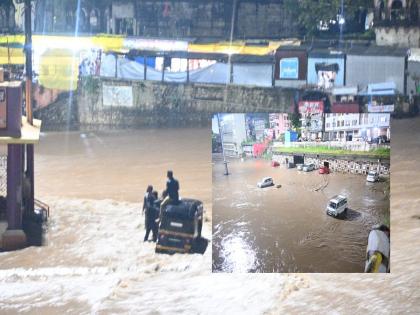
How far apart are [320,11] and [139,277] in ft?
6.96

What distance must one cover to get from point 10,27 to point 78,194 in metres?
1.20

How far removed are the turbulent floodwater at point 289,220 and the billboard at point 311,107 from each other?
40 cm

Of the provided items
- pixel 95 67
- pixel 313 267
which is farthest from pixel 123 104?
pixel 313 267

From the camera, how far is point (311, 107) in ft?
13.6

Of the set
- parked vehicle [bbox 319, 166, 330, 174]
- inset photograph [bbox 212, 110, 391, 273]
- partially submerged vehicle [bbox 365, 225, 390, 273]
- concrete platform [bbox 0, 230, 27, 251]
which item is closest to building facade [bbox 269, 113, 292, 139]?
inset photograph [bbox 212, 110, 391, 273]

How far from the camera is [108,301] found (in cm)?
390

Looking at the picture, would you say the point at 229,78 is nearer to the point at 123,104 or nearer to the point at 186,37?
the point at 186,37

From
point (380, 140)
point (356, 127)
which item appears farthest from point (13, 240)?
point (380, 140)

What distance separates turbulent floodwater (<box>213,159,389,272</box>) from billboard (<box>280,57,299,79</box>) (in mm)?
735

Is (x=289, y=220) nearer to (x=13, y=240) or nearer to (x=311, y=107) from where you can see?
(x=311, y=107)

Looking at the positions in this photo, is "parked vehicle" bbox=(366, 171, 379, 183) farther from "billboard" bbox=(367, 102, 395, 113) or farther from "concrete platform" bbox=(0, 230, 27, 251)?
"concrete platform" bbox=(0, 230, 27, 251)

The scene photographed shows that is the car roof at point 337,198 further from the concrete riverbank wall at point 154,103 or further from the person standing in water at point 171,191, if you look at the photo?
the person standing in water at point 171,191

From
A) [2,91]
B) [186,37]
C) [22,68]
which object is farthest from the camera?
[186,37]

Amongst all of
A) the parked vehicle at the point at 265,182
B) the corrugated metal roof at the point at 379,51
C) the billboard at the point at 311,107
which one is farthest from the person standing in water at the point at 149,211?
the corrugated metal roof at the point at 379,51
